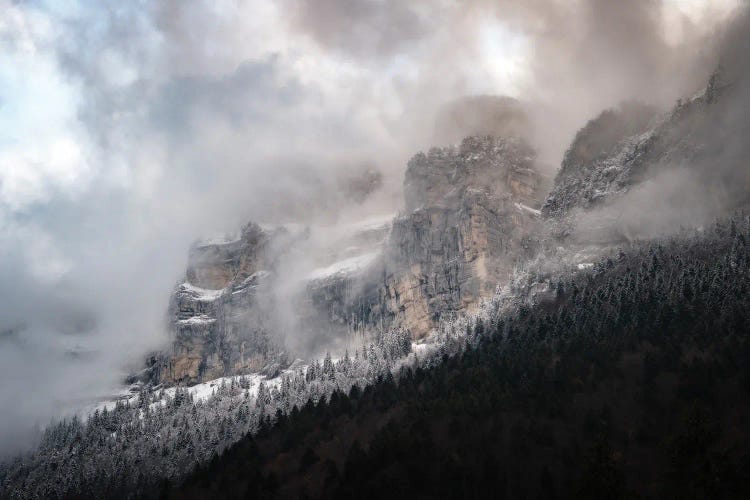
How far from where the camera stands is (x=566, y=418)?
131 m

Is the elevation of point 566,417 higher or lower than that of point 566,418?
higher

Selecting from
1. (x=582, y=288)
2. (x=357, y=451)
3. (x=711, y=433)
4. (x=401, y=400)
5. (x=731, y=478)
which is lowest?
(x=731, y=478)

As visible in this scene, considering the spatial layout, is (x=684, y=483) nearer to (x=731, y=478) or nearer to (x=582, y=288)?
(x=731, y=478)

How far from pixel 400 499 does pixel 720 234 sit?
126451mm

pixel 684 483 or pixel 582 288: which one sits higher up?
pixel 582 288

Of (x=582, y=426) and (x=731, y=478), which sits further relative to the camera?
(x=582, y=426)

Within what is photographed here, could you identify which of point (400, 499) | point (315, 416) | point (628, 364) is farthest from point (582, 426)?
point (315, 416)

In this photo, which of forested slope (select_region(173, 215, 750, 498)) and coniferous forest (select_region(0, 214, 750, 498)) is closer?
forested slope (select_region(173, 215, 750, 498))

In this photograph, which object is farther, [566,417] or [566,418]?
[566,417]

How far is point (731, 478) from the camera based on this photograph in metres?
101

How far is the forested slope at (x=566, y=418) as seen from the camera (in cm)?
11138

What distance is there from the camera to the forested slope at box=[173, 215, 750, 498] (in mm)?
111375

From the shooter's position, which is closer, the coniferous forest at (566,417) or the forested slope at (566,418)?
the forested slope at (566,418)

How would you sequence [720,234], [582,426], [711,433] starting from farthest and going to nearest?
[720,234] → [582,426] → [711,433]
